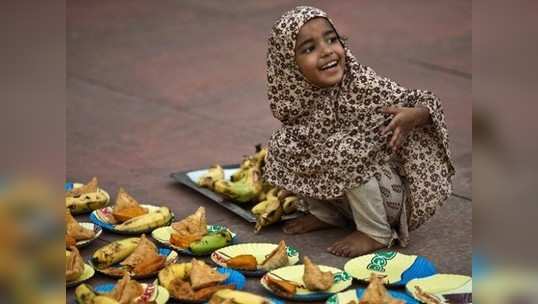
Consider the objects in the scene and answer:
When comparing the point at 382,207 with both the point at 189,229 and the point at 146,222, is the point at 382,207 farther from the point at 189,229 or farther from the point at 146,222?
the point at 146,222

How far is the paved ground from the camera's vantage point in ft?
15.3

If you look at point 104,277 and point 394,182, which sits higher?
point 394,182

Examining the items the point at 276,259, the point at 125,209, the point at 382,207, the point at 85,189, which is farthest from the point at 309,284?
the point at 85,189

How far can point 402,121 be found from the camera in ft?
12.8

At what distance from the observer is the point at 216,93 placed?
255 inches

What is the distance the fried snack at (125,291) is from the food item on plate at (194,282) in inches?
5.9

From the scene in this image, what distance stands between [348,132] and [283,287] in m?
0.72

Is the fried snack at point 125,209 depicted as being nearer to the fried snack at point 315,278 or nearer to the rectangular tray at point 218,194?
the rectangular tray at point 218,194

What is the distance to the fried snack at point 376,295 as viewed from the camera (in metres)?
3.31
